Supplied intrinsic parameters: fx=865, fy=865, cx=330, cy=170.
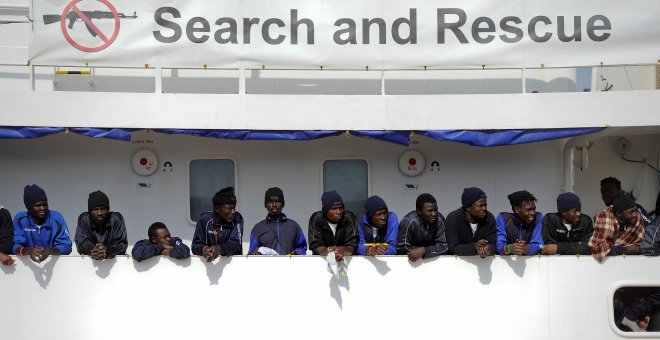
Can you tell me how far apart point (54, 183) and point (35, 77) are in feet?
3.60

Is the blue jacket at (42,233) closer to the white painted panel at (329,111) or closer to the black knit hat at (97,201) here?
the black knit hat at (97,201)

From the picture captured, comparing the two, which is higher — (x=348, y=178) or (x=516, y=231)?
(x=348, y=178)

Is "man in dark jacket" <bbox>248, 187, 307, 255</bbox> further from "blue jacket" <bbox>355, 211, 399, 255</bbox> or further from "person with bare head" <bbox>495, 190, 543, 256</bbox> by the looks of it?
"person with bare head" <bbox>495, 190, 543, 256</bbox>

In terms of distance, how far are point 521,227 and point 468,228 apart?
18.3 inches

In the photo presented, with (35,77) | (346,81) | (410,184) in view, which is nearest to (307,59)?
(346,81)

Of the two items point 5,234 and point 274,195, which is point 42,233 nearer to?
point 5,234

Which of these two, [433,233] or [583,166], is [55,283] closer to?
[433,233]

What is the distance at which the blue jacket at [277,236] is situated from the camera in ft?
23.7

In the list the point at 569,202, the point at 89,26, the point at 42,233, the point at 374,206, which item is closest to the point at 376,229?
the point at 374,206

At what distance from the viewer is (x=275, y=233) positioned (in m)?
7.23

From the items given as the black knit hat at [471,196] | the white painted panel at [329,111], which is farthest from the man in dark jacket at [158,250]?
the black knit hat at [471,196]

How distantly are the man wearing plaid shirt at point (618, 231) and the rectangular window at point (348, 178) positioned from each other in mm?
2579

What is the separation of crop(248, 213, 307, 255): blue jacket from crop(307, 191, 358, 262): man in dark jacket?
0.20 metres

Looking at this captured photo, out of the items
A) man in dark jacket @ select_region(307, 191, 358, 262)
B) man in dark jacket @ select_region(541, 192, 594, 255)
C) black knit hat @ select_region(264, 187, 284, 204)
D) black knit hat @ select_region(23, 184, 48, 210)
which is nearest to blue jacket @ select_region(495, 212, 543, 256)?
man in dark jacket @ select_region(541, 192, 594, 255)
